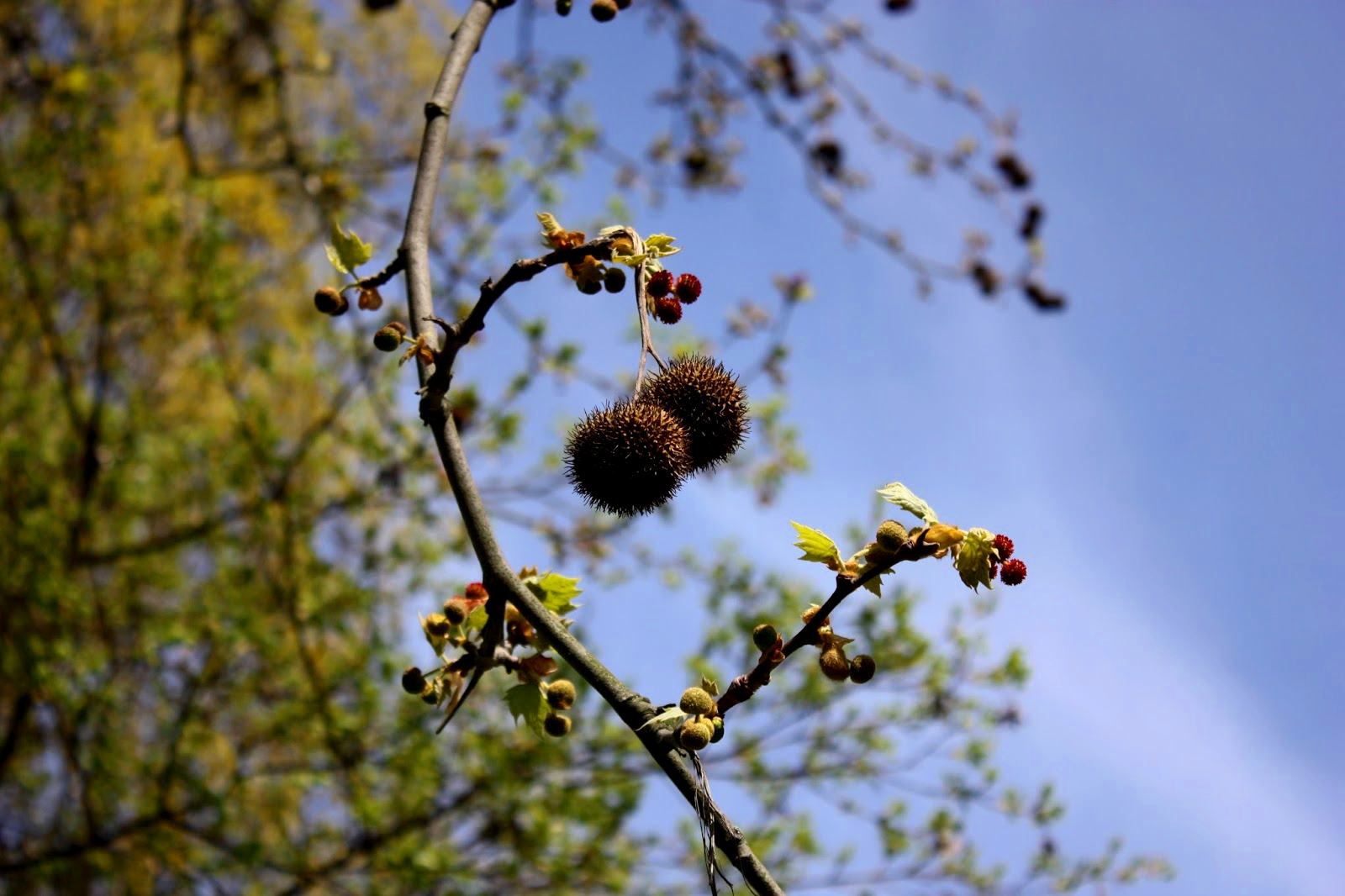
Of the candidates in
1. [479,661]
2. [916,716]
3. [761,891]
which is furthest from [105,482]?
[761,891]

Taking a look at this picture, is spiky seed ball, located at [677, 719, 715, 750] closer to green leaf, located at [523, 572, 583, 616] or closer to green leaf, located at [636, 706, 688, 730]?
green leaf, located at [636, 706, 688, 730]

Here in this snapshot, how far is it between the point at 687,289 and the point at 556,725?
0.76m

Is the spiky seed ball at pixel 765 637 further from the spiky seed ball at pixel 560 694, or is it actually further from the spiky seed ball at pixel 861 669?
the spiky seed ball at pixel 560 694

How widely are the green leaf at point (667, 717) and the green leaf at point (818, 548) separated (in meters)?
0.35

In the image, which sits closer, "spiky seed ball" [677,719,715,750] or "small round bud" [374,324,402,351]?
"spiky seed ball" [677,719,715,750]

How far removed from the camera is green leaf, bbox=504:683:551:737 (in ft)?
6.08

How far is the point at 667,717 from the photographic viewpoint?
1504 millimetres

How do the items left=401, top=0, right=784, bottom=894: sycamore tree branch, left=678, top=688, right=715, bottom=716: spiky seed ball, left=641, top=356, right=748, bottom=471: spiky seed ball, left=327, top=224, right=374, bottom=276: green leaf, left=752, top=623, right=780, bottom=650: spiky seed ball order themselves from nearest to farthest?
left=401, top=0, right=784, bottom=894: sycamore tree branch → left=678, top=688, right=715, bottom=716: spiky seed ball → left=752, top=623, right=780, bottom=650: spiky seed ball → left=327, top=224, right=374, bottom=276: green leaf → left=641, top=356, right=748, bottom=471: spiky seed ball

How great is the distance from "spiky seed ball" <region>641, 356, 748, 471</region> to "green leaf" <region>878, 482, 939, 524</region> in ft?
1.73

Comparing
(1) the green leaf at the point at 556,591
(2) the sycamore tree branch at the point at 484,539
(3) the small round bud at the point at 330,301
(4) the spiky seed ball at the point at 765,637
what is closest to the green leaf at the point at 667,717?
(2) the sycamore tree branch at the point at 484,539

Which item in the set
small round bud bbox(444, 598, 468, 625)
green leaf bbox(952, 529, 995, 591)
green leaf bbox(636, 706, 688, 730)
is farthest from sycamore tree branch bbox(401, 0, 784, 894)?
green leaf bbox(952, 529, 995, 591)

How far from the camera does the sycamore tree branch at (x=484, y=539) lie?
141 cm

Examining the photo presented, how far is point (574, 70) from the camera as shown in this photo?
6617 millimetres

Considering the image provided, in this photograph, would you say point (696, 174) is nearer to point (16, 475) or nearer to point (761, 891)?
point (16, 475)
